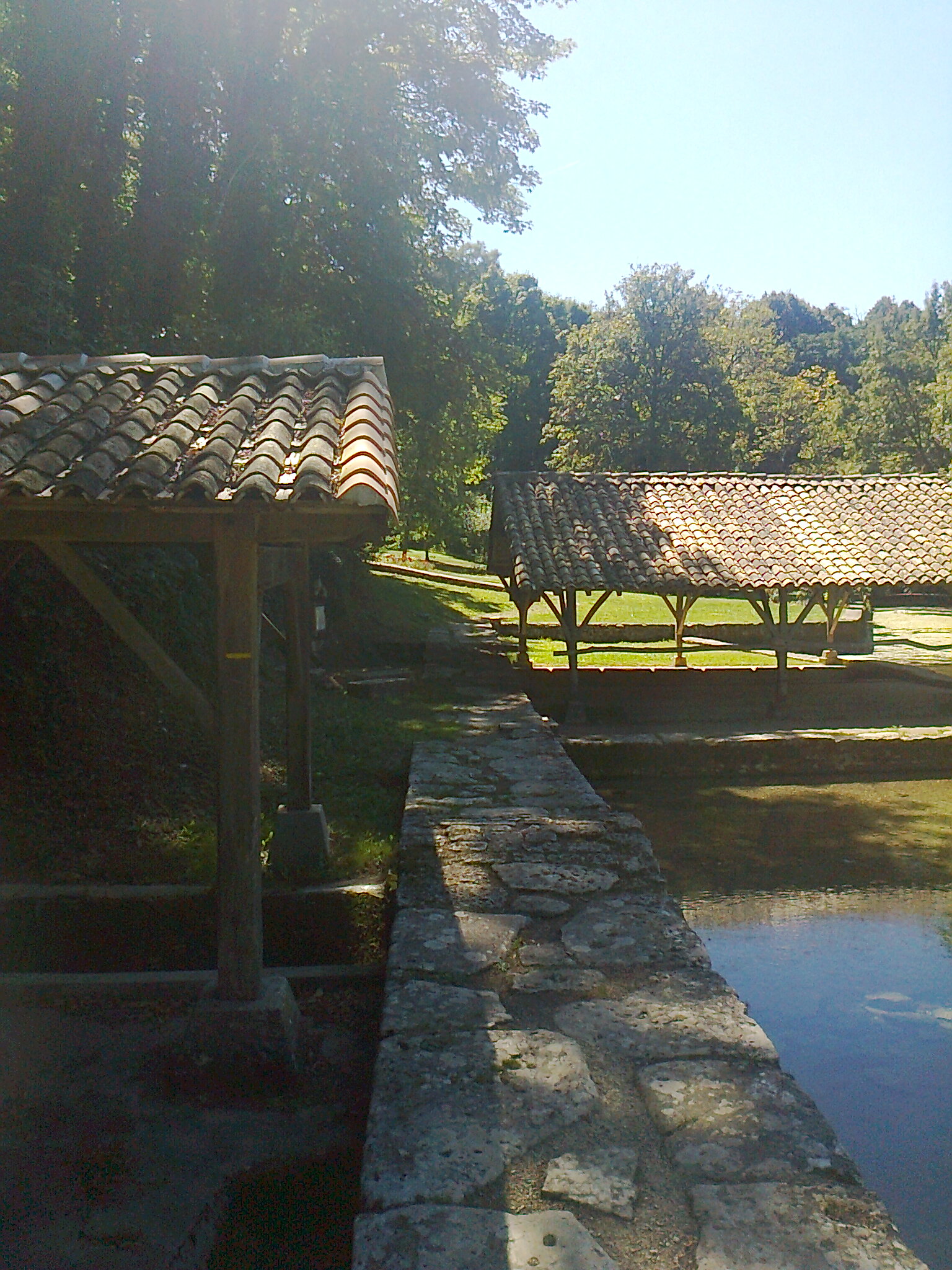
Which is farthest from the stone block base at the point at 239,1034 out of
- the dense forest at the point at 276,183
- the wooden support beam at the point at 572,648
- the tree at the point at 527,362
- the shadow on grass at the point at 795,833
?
the tree at the point at 527,362

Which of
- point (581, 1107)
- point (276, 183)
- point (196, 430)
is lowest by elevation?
point (581, 1107)

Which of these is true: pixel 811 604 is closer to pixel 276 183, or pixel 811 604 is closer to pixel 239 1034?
pixel 276 183

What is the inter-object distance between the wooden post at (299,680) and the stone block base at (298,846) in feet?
0.20

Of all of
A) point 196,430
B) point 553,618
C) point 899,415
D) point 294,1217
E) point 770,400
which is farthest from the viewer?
point 770,400

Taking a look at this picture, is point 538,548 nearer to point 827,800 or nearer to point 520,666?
point 520,666

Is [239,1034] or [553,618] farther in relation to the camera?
[553,618]

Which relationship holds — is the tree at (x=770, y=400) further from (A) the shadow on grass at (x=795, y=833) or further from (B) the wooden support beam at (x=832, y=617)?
(A) the shadow on grass at (x=795, y=833)

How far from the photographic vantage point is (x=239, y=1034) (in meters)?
3.58

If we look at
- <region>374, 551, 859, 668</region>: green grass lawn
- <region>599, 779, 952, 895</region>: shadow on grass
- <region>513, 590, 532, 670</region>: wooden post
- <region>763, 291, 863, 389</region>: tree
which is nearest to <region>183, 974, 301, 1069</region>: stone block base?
<region>599, 779, 952, 895</region>: shadow on grass

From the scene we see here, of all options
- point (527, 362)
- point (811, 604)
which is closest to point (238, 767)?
point (811, 604)

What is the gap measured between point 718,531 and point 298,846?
9254 mm

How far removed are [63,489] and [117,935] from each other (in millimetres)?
2933

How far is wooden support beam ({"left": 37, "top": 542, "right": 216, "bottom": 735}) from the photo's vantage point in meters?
3.58

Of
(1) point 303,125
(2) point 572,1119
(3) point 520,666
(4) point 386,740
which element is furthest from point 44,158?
(2) point 572,1119
